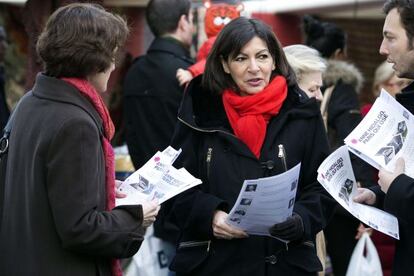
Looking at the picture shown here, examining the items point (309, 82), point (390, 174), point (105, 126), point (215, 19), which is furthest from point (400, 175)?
point (215, 19)

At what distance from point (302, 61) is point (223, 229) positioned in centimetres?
136

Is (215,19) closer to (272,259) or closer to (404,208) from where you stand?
(272,259)

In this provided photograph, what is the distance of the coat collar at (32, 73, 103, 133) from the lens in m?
2.77

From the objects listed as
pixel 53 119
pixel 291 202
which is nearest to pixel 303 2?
pixel 291 202

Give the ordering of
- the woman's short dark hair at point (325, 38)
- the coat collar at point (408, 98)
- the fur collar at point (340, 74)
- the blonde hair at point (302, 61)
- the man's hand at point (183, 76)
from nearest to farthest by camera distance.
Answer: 1. the coat collar at point (408, 98)
2. the blonde hair at point (302, 61)
3. the man's hand at point (183, 76)
4. the fur collar at point (340, 74)
5. the woman's short dark hair at point (325, 38)

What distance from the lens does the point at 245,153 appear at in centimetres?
345

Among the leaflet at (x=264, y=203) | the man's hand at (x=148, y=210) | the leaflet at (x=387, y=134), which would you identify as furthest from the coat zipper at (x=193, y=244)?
the leaflet at (x=387, y=134)

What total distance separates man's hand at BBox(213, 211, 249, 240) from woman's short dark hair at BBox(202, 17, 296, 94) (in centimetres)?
60

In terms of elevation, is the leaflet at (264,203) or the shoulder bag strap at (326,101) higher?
the leaflet at (264,203)

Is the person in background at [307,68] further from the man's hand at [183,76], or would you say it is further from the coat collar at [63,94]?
the coat collar at [63,94]

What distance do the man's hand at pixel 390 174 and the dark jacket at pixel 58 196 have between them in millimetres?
947

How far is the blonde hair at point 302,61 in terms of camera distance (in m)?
4.34

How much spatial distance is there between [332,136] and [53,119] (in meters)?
2.92

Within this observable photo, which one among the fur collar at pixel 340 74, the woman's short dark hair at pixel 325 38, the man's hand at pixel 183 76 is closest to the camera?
the man's hand at pixel 183 76
